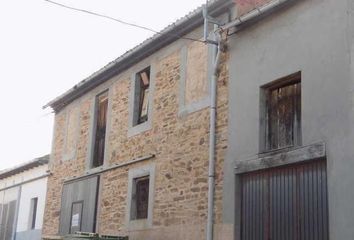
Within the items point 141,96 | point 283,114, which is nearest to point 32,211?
point 141,96

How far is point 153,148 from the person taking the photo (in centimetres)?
1244

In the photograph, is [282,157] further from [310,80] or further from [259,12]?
[259,12]

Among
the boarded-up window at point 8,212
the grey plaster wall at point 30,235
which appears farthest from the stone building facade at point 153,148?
the boarded-up window at point 8,212

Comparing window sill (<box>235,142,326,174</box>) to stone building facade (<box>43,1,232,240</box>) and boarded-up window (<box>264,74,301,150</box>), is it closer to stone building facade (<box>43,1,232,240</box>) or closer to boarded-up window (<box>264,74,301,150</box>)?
boarded-up window (<box>264,74,301,150</box>)

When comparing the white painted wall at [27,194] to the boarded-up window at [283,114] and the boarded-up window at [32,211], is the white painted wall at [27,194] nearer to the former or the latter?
the boarded-up window at [32,211]

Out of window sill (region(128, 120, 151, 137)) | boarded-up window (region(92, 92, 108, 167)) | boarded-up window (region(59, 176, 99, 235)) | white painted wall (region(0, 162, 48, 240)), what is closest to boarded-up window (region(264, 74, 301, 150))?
window sill (region(128, 120, 151, 137))

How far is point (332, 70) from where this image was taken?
8.45 m

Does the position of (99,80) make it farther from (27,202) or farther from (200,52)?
(27,202)

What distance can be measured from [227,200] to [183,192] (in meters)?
1.38

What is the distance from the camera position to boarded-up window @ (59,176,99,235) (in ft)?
47.6

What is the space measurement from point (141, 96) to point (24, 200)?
8294mm

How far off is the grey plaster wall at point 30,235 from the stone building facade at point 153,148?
1.12m

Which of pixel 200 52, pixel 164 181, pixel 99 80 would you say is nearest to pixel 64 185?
pixel 99 80

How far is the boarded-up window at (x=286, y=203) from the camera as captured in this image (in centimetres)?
834
